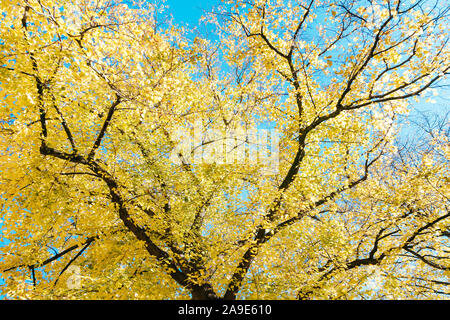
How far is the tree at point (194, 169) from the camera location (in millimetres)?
5781

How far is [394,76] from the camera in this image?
6.04 metres

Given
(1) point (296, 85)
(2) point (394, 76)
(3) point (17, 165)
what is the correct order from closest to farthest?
(2) point (394, 76), (3) point (17, 165), (1) point (296, 85)

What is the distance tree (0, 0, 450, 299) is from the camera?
5.78m

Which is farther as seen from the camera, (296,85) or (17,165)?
(296,85)

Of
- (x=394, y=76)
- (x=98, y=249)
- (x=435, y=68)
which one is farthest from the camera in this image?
(x=98, y=249)

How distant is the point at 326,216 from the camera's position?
11102mm

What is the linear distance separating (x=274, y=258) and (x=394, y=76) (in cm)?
683

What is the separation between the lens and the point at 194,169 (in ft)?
32.8

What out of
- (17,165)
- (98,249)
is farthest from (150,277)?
(17,165)

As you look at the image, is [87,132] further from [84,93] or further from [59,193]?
→ [59,193]

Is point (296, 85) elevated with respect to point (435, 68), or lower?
elevated

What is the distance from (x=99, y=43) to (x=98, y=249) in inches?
281

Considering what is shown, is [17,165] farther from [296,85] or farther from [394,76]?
[394,76]
